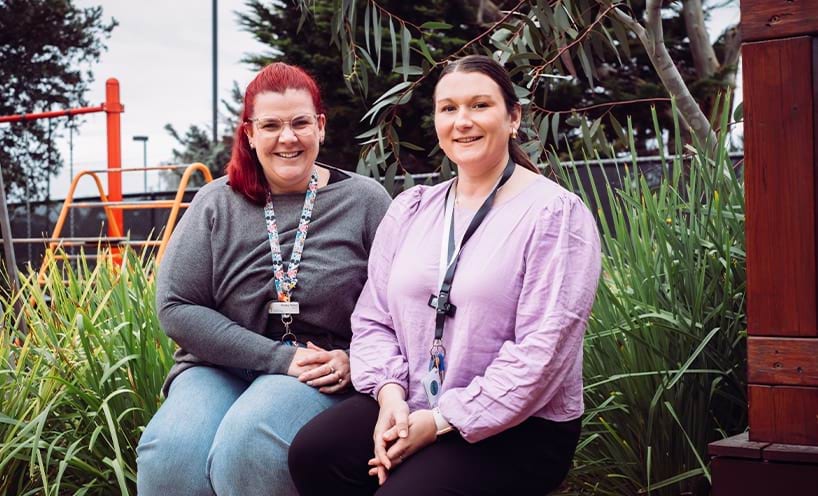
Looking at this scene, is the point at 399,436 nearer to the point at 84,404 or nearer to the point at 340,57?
the point at 84,404

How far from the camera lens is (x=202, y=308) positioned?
282 cm

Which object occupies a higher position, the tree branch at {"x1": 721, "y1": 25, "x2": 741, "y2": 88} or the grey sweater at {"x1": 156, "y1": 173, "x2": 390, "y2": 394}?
the tree branch at {"x1": 721, "y1": 25, "x2": 741, "y2": 88}

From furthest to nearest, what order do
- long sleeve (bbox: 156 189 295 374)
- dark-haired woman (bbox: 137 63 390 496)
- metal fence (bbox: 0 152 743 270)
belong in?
metal fence (bbox: 0 152 743 270)
long sleeve (bbox: 156 189 295 374)
dark-haired woman (bbox: 137 63 390 496)

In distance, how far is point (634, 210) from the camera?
325cm

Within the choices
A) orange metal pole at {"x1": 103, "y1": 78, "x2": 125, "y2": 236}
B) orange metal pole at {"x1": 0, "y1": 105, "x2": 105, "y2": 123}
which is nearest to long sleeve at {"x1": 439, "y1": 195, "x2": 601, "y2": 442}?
orange metal pole at {"x1": 103, "y1": 78, "x2": 125, "y2": 236}

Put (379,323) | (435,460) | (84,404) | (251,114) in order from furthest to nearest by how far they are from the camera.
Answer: (84,404) → (251,114) → (379,323) → (435,460)

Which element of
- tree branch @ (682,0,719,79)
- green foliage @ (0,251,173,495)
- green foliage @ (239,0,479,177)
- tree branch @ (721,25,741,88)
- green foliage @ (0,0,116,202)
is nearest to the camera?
green foliage @ (0,251,173,495)

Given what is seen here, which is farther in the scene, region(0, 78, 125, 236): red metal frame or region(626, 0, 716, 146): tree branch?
region(0, 78, 125, 236): red metal frame

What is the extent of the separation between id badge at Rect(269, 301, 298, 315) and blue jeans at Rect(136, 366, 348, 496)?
0.61 ft

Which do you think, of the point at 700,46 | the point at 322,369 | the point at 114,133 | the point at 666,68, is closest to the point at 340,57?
the point at 700,46

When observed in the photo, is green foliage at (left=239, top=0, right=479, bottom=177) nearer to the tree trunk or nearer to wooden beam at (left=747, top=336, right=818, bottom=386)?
the tree trunk

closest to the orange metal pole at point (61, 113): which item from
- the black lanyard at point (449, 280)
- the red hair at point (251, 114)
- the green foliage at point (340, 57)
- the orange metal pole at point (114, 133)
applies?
the orange metal pole at point (114, 133)

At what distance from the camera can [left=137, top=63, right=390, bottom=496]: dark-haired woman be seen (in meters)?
2.65

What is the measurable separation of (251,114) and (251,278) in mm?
448
